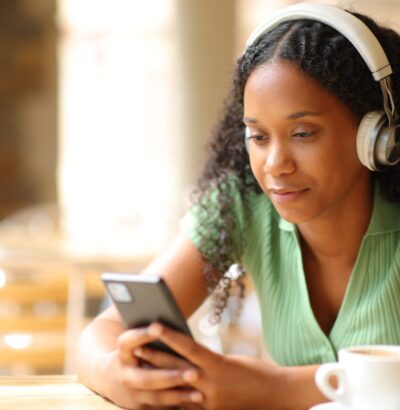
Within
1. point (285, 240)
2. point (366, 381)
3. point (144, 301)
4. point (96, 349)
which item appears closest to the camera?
point (366, 381)

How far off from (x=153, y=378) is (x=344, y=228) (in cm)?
43

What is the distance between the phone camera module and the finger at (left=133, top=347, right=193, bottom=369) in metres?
0.08

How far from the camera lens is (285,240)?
1.59 m

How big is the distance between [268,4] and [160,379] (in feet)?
20.9

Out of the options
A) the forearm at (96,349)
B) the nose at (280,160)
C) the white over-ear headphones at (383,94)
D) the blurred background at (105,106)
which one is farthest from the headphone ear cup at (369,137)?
the blurred background at (105,106)

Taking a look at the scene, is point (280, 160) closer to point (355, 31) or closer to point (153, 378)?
point (355, 31)

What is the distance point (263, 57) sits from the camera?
4.55 feet

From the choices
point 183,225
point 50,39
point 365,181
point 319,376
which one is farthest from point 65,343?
point 50,39

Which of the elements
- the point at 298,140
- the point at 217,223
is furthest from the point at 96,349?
the point at 298,140

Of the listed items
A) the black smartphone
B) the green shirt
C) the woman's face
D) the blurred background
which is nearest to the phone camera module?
the black smartphone

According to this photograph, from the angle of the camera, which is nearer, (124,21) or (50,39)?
(50,39)

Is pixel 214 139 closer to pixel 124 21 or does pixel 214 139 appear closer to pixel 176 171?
pixel 176 171

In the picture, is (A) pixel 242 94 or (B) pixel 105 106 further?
(B) pixel 105 106

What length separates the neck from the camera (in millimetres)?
1490
